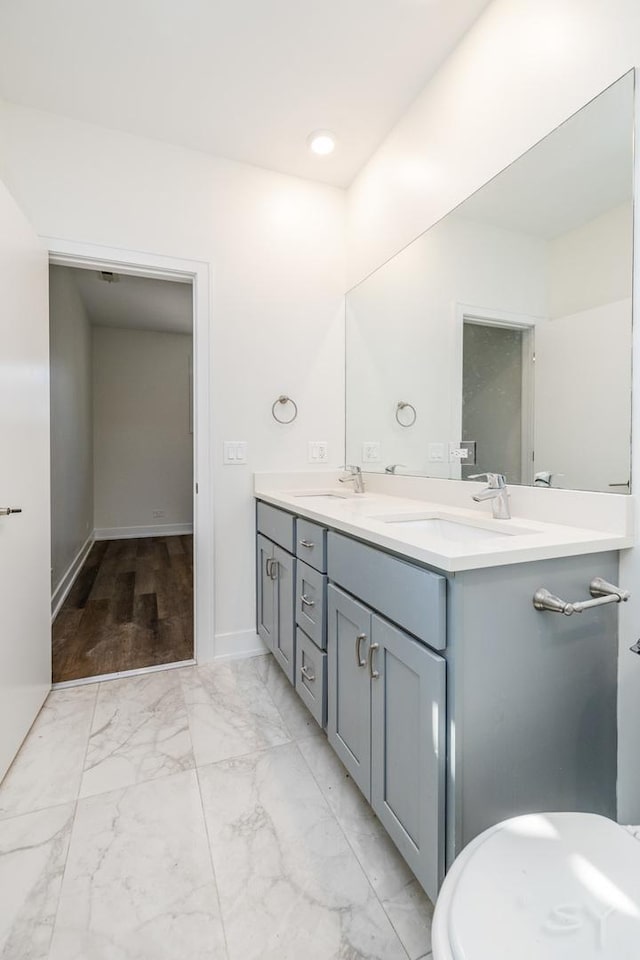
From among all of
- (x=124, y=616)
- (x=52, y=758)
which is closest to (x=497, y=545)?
(x=52, y=758)

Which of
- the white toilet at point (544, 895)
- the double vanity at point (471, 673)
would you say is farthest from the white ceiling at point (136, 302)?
the white toilet at point (544, 895)

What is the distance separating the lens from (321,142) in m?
2.10

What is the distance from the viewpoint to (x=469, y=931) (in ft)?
1.78

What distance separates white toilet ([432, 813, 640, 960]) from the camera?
520 mm

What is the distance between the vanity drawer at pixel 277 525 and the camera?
1753 mm

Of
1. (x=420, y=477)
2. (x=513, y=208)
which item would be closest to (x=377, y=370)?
(x=420, y=477)

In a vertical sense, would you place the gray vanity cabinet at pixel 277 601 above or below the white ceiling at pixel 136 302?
below

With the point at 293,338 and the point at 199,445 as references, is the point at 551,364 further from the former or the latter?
the point at 199,445

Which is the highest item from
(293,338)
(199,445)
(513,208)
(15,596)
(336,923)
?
(513,208)

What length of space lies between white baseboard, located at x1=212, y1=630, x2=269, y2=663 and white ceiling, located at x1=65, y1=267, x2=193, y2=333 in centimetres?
253

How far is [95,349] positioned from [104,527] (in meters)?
2.07

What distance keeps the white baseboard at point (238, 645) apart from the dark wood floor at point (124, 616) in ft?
0.64

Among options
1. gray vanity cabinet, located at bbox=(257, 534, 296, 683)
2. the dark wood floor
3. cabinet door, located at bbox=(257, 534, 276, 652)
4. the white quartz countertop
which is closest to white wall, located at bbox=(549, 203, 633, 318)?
the white quartz countertop

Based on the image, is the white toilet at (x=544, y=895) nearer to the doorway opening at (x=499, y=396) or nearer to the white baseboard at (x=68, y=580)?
the doorway opening at (x=499, y=396)
